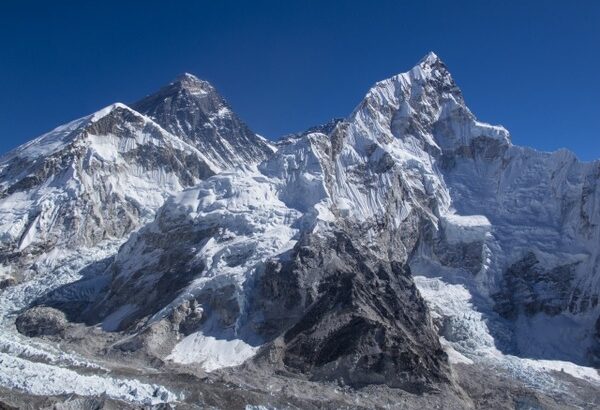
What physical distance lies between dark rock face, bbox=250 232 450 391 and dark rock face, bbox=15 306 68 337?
42.2m

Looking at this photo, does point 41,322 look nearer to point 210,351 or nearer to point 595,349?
point 210,351

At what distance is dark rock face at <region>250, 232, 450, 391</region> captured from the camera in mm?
144750

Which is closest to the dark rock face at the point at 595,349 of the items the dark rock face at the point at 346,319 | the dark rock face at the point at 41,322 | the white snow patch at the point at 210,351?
the dark rock face at the point at 346,319

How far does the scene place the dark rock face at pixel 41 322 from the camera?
563 ft

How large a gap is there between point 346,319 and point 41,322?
6638 centimetres

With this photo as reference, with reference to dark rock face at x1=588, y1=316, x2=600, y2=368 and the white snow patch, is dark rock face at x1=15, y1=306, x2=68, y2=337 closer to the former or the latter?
the white snow patch

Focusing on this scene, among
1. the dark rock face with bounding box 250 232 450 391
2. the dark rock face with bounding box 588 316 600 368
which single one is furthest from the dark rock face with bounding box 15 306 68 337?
the dark rock face with bounding box 588 316 600 368

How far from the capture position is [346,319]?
15438cm

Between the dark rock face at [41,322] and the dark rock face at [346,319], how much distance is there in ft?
138

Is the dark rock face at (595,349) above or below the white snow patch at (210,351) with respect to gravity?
above

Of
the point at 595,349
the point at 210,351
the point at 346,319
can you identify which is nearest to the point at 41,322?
the point at 210,351

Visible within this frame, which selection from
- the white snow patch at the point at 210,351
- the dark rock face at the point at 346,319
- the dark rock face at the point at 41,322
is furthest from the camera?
the dark rock face at the point at 41,322

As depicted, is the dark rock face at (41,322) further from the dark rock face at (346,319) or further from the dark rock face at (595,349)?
the dark rock face at (595,349)

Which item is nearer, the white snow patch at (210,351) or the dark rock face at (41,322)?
the white snow patch at (210,351)
